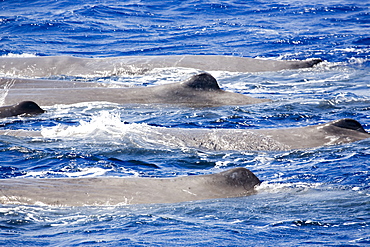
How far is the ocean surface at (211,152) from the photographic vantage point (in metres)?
7.98

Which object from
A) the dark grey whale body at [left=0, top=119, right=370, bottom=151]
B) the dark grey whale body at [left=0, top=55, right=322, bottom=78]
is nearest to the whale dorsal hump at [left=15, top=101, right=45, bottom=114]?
the dark grey whale body at [left=0, top=119, right=370, bottom=151]

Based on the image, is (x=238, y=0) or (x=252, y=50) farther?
(x=238, y=0)

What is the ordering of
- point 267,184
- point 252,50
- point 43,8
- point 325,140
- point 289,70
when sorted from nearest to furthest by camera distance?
point 267,184 < point 325,140 < point 289,70 < point 252,50 < point 43,8

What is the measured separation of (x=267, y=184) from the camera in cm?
1007

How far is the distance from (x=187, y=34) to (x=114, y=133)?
18.3 metres

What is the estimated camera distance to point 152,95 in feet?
56.7

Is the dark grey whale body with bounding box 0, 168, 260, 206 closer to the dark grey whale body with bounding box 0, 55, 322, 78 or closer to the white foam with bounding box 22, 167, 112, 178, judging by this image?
the white foam with bounding box 22, 167, 112, 178

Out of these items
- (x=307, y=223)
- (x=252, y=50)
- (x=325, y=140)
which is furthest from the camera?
(x=252, y=50)

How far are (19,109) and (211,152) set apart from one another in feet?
17.7

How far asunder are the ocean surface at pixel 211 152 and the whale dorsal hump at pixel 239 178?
0.26 meters

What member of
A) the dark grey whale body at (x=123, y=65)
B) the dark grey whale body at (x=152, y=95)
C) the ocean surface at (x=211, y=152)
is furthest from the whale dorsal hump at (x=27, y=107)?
the dark grey whale body at (x=123, y=65)

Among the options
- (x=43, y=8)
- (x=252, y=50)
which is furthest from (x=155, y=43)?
(x=43, y=8)

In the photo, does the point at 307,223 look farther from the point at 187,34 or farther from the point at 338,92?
the point at 187,34

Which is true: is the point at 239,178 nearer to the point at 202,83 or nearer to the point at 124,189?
the point at 124,189
